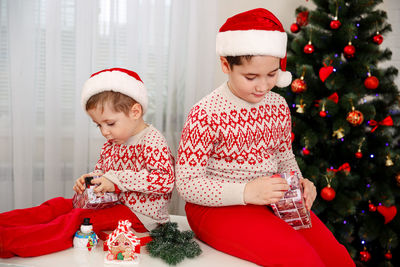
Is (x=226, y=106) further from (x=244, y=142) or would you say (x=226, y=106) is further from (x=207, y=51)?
(x=207, y=51)

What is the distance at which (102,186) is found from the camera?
1.43 m

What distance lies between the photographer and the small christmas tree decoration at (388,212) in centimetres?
204

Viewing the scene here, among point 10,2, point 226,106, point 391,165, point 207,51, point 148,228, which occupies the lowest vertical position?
point 148,228

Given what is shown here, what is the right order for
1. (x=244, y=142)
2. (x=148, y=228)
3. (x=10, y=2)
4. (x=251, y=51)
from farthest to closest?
(x=10, y=2) < (x=148, y=228) < (x=244, y=142) < (x=251, y=51)

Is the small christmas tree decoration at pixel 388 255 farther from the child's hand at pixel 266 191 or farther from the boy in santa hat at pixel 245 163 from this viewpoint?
the child's hand at pixel 266 191

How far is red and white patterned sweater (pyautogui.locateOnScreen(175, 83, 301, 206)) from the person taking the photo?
1356 mm

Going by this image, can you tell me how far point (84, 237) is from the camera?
134cm

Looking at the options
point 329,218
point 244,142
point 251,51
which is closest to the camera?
point 251,51

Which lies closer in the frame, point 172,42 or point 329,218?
point 329,218

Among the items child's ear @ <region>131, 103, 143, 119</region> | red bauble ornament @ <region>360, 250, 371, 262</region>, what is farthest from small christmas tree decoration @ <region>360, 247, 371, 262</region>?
child's ear @ <region>131, 103, 143, 119</region>

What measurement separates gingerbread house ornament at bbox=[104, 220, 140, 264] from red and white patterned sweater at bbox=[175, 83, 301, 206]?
223 millimetres

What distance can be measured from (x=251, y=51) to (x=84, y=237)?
0.79 meters

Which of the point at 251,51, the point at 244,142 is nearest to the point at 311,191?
the point at 244,142

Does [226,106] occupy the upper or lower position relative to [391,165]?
upper
